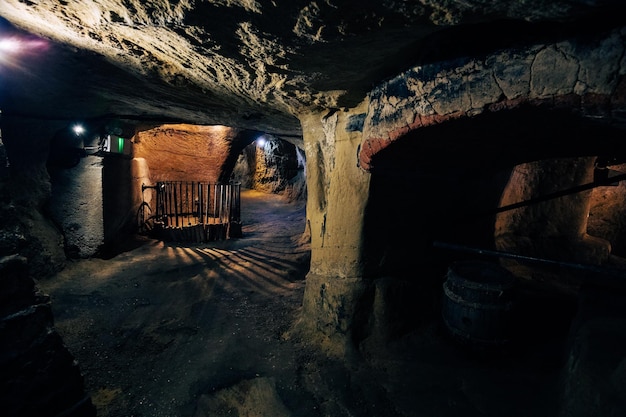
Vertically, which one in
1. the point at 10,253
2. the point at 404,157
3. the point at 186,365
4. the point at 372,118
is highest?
the point at 372,118

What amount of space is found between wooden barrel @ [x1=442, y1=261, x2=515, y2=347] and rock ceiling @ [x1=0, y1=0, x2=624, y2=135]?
2.06 metres

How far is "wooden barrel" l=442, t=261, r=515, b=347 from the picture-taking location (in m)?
2.76

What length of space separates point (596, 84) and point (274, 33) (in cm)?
165

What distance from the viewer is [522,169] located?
5.59 m

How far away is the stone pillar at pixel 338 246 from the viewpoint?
298 centimetres

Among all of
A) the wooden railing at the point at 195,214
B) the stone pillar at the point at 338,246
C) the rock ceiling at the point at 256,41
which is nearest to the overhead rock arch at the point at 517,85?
the rock ceiling at the point at 256,41

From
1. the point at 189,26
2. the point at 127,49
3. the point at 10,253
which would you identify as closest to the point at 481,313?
the point at 189,26

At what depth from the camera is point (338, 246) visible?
3.14m

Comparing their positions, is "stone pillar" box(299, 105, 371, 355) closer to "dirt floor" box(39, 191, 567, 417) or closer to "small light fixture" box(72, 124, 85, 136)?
"dirt floor" box(39, 191, 567, 417)

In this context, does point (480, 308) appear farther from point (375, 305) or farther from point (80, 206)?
point (80, 206)

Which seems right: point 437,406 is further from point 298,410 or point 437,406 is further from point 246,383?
point 246,383

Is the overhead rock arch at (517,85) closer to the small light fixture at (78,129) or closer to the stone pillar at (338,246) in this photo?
the stone pillar at (338,246)

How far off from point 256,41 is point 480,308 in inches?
115

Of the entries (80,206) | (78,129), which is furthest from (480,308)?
(78,129)
